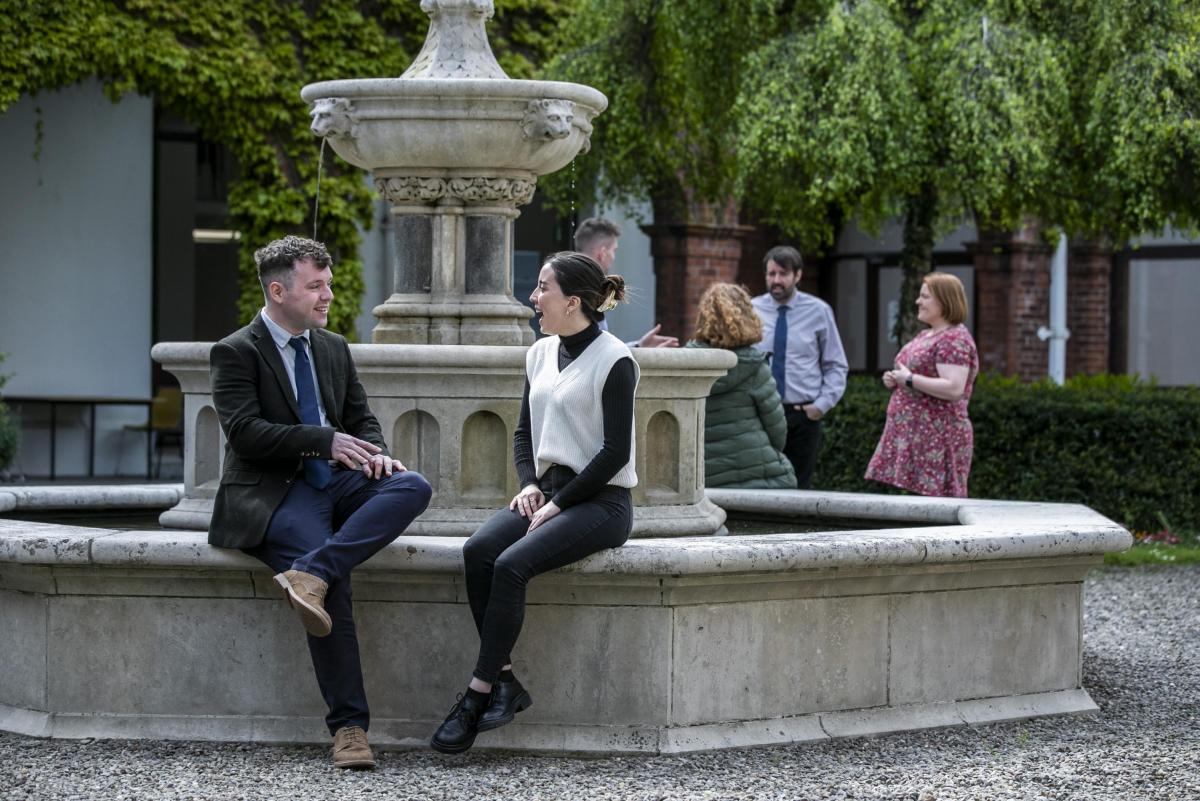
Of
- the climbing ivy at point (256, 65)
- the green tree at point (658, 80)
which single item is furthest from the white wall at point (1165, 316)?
the climbing ivy at point (256, 65)

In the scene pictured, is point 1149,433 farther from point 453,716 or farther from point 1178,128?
point 453,716

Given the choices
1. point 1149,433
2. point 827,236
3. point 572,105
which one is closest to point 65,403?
point 827,236

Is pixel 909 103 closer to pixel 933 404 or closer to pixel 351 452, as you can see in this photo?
pixel 933 404

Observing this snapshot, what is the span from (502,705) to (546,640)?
38 centimetres

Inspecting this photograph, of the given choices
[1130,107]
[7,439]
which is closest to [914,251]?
[1130,107]

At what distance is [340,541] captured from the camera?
223 inches

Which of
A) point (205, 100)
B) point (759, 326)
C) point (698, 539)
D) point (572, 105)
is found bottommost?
point (698, 539)

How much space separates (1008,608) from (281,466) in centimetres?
263

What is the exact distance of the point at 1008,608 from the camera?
22.0 ft

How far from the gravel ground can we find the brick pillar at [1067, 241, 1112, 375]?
51.5ft

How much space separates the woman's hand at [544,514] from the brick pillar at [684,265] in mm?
13620

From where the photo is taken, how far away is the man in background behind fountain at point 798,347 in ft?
31.0

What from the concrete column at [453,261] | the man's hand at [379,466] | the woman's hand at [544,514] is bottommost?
the woman's hand at [544,514]

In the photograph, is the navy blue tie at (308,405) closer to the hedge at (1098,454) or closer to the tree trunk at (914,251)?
the hedge at (1098,454)
